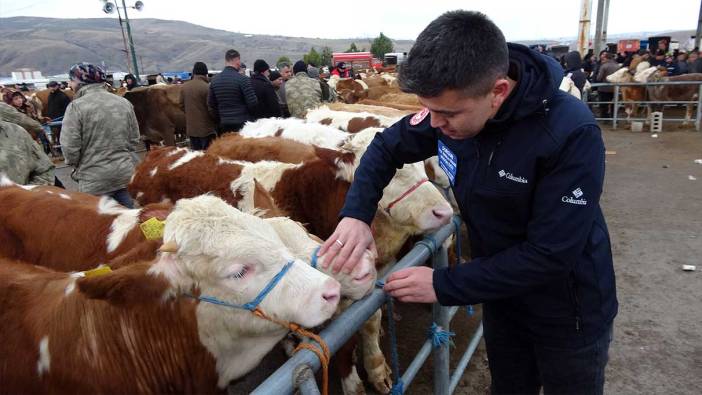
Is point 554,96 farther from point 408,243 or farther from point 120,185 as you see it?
point 120,185

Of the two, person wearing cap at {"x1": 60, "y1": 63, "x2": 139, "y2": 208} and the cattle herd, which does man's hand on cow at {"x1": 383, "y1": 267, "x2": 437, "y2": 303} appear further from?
person wearing cap at {"x1": 60, "y1": 63, "x2": 139, "y2": 208}

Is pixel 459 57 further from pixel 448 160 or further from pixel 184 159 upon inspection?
pixel 184 159

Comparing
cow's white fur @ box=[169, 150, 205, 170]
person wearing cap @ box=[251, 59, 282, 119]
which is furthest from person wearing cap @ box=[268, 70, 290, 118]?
cow's white fur @ box=[169, 150, 205, 170]

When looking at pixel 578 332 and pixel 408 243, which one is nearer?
pixel 578 332

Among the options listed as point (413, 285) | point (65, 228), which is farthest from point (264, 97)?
point (413, 285)

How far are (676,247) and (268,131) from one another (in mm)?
5027

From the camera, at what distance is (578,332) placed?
5.41ft

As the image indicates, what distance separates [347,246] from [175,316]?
80 centimetres

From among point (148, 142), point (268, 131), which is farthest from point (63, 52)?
point (268, 131)

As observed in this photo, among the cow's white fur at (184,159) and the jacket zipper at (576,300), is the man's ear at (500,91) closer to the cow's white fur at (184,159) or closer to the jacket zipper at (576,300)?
the jacket zipper at (576,300)

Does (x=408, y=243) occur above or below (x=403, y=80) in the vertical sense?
below

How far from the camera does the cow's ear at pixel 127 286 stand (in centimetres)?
171

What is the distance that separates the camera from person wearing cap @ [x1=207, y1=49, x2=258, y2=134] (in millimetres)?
7453

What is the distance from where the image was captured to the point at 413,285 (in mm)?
1557
